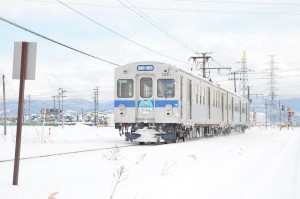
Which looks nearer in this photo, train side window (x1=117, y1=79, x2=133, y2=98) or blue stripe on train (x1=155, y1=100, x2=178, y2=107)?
blue stripe on train (x1=155, y1=100, x2=178, y2=107)

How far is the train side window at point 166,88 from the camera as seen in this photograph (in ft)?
64.4

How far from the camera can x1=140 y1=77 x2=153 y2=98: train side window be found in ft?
65.5

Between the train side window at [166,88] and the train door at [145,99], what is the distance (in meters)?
0.35

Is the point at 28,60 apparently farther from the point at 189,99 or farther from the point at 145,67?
the point at 189,99

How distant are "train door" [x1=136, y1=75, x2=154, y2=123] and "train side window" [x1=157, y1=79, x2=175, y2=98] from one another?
0.35 meters

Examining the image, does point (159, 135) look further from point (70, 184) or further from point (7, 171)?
point (70, 184)

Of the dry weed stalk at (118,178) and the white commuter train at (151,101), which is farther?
the white commuter train at (151,101)

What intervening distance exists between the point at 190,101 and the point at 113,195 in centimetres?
1537

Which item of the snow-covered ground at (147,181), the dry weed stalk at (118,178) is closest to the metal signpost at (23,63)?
the snow-covered ground at (147,181)

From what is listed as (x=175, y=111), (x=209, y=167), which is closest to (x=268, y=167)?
(x=209, y=167)

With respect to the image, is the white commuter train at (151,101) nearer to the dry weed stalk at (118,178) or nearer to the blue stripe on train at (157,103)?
the blue stripe on train at (157,103)

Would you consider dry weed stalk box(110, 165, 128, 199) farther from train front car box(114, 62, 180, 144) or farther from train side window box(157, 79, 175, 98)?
train side window box(157, 79, 175, 98)

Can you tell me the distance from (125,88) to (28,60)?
12.9 metres

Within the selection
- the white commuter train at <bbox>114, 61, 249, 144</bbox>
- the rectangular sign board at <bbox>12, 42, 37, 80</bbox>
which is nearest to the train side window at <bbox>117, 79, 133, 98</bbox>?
the white commuter train at <bbox>114, 61, 249, 144</bbox>
